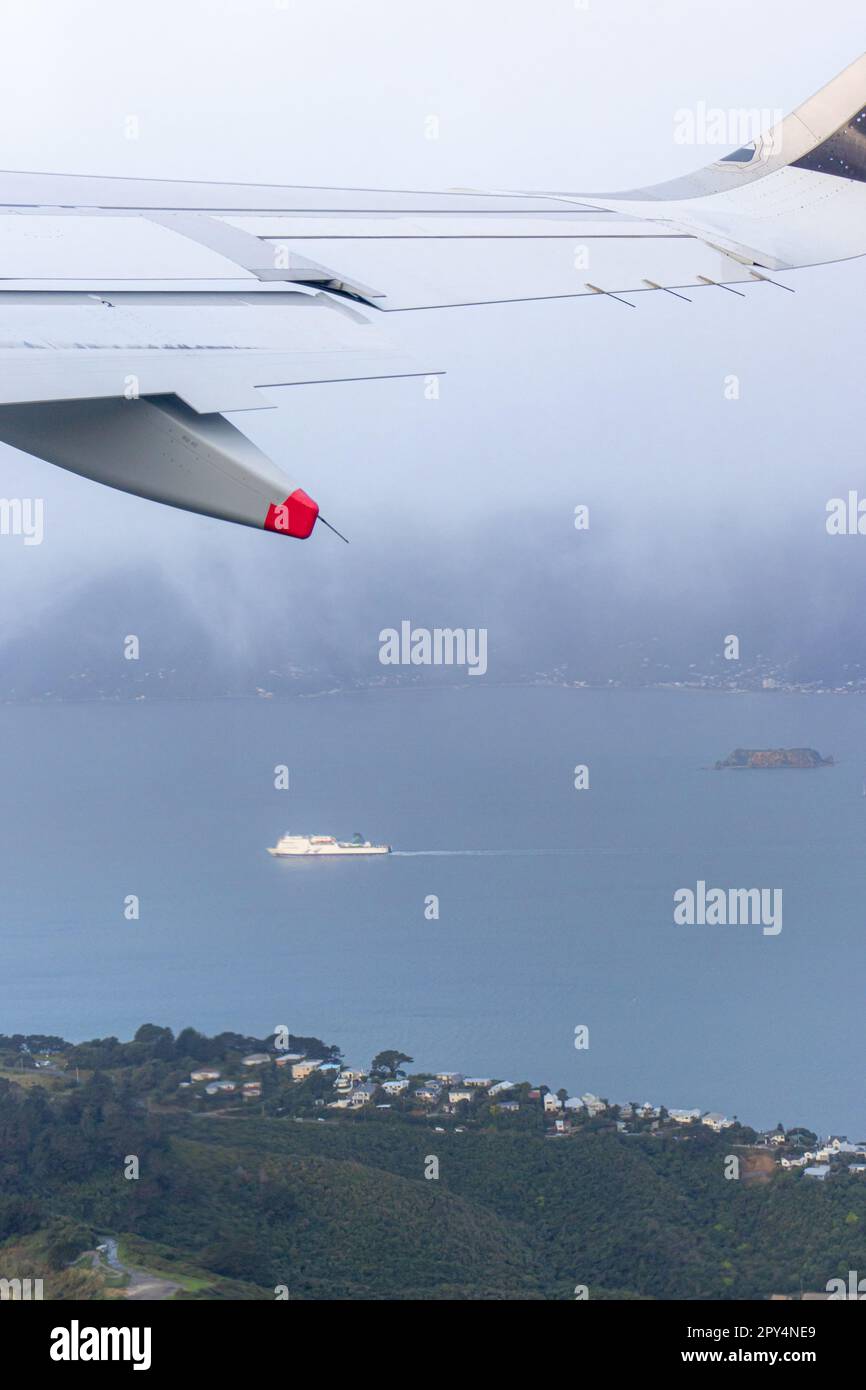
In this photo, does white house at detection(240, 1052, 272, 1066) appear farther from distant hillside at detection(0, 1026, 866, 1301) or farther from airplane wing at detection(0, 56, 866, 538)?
airplane wing at detection(0, 56, 866, 538)

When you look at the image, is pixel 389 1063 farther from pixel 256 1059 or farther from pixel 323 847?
pixel 323 847

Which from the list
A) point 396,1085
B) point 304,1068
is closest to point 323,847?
point 396,1085
